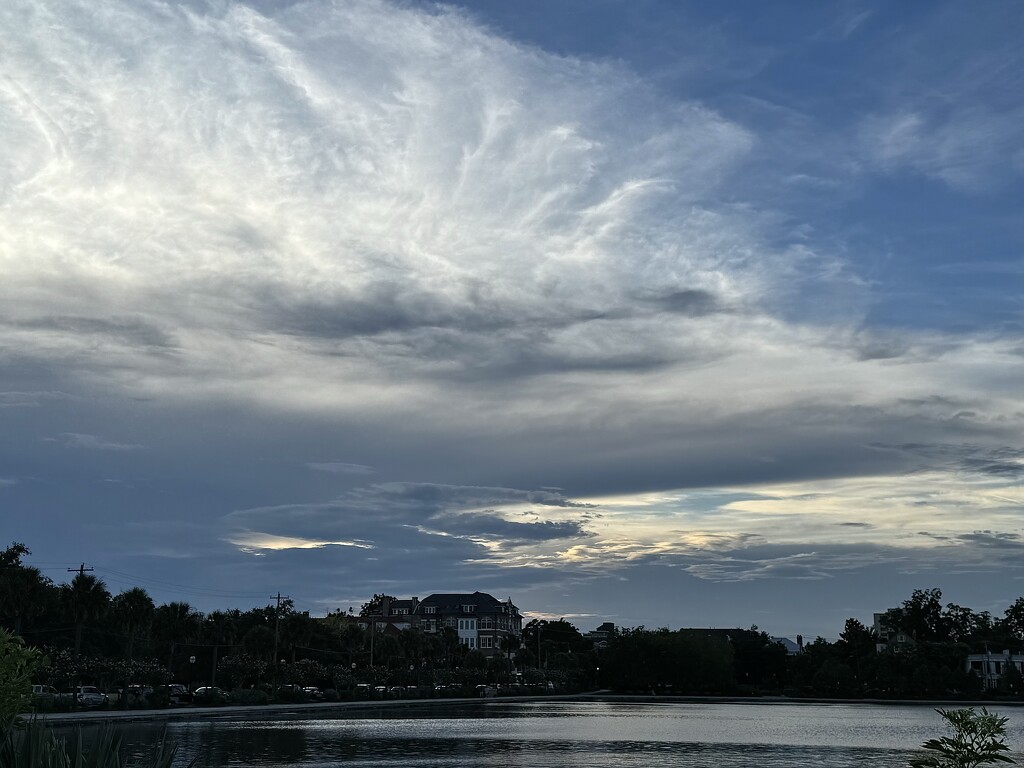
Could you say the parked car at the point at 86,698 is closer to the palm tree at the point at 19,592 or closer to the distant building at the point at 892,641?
the palm tree at the point at 19,592

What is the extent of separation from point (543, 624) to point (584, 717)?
117211 millimetres

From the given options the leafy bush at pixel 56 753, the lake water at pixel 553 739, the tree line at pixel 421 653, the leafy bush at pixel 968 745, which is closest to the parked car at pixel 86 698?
the tree line at pixel 421 653

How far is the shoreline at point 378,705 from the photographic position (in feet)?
194

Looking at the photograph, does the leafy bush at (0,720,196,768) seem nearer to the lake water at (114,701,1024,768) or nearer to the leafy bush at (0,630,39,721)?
the leafy bush at (0,630,39,721)

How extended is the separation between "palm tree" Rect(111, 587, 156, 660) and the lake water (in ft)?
52.6

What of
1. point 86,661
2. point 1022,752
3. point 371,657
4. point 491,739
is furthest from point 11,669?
point 371,657

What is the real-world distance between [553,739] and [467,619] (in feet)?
467

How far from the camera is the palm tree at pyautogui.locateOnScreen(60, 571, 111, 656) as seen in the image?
2916 inches

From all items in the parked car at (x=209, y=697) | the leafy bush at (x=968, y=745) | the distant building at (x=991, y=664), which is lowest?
the parked car at (x=209, y=697)

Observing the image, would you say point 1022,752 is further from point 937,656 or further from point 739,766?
point 937,656

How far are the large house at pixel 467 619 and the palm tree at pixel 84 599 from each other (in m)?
112

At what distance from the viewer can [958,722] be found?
11883 millimetres

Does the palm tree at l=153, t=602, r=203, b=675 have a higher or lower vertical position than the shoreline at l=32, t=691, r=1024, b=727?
higher

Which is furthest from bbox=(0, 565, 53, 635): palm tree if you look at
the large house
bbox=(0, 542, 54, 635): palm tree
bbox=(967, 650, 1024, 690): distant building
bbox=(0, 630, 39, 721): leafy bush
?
the large house
